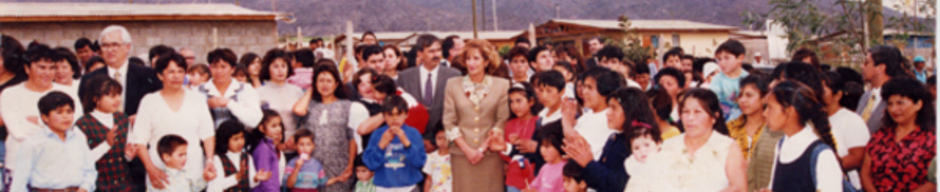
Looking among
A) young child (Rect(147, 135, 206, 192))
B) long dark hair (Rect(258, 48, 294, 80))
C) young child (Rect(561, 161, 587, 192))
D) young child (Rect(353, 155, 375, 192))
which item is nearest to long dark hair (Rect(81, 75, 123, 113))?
young child (Rect(147, 135, 206, 192))

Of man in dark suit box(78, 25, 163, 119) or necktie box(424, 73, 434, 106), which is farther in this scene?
necktie box(424, 73, 434, 106)

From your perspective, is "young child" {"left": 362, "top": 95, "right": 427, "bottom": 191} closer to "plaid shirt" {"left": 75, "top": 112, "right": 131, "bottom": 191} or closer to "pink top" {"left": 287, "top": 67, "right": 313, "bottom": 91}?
"pink top" {"left": 287, "top": 67, "right": 313, "bottom": 91}

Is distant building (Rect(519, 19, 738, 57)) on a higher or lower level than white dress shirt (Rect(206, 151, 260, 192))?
higher

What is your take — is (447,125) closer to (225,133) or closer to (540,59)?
(540,59)

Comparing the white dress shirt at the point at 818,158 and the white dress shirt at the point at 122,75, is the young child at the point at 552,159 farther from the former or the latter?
the white dress shirt at the point at 122,75

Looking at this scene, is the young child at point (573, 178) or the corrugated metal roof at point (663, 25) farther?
the corrugated metal roof at point (663, 25)

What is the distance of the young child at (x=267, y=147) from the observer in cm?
469

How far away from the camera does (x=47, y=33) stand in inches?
333

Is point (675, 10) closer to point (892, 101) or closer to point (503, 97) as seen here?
point (503, 97)

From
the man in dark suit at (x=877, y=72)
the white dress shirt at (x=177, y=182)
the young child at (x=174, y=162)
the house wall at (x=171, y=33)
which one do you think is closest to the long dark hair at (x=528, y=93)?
the man in dark suit at (x=877, y=72)

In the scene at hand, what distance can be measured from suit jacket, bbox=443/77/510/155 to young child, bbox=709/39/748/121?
1.37 m

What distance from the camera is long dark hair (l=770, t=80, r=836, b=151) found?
3176 mm

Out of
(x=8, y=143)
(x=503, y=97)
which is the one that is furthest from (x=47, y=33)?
(x=503, y=97)

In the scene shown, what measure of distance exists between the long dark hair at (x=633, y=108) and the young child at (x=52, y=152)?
3190mm
